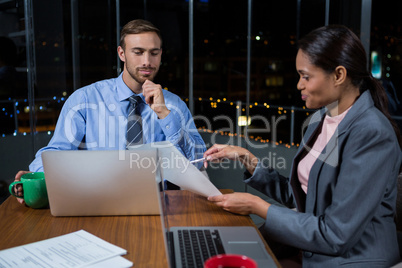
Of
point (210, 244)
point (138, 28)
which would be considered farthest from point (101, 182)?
point (138, 28)

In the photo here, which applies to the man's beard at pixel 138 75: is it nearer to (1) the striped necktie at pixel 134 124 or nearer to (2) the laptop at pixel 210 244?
(1) the striped necktie at pixel 134 124

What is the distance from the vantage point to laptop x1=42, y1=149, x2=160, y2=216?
3.89 ft

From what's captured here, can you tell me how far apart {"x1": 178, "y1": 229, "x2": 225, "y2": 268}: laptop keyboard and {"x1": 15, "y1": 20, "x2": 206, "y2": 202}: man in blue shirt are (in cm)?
74

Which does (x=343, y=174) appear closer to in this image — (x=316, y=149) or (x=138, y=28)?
(x=316, y=149)

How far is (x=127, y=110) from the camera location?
2.04 m

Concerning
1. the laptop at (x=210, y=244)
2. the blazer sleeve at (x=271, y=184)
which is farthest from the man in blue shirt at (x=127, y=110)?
the laptop at (x=210, y=244)

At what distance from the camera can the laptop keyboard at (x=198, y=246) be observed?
1052 millimetres

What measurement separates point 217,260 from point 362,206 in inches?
25.7

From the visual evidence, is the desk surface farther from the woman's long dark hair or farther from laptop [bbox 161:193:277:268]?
the woman's long dark hair

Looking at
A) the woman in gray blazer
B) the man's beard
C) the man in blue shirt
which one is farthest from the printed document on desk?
the man's beard

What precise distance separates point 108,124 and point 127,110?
12 cm

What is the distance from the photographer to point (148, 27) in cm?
206

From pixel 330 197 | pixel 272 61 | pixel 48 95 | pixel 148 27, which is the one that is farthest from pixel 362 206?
pixel 272 61

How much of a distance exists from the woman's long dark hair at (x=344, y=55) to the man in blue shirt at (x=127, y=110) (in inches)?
30.5
